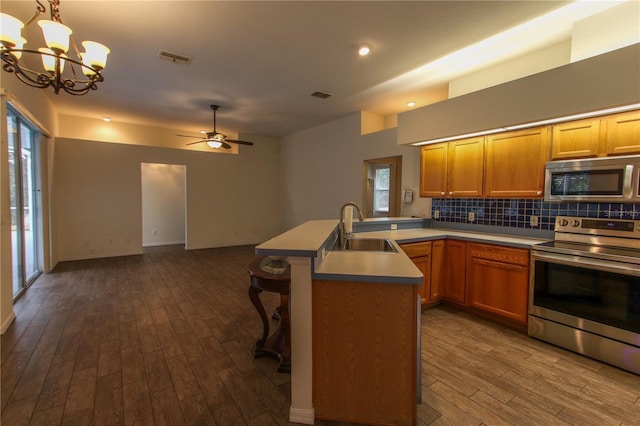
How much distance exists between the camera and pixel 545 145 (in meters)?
2.77

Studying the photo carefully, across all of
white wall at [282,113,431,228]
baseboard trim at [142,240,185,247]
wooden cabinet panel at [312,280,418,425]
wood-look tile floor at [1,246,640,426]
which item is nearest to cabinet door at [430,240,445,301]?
wood-look tile floor at [1,246,640,426]

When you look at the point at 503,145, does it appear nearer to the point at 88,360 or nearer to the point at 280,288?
the point at 280,288

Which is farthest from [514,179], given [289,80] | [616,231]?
[289,80]

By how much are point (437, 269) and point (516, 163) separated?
143cm

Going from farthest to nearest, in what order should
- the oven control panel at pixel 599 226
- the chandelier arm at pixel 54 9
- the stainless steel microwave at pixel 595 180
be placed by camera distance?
the oven control panel at pixel 599 226, the stainless steel microwave at pixel 595 180, the chandelier arm at pixel 54 9

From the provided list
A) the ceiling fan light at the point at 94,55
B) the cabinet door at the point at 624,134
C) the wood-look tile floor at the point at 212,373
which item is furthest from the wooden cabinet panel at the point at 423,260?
the ceiling fan light at the point at 94,55

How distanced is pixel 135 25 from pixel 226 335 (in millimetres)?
3148

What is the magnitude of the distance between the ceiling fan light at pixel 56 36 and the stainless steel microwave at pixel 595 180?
4.11 meters

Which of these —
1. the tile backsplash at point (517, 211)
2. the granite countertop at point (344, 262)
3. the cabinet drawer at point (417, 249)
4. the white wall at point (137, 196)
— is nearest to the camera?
the granite countertop at point (344, 262)

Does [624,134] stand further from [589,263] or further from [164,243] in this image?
[164,243]

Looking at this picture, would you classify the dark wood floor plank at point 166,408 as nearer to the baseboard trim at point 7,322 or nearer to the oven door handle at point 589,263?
the baseboard trim at point 7,322

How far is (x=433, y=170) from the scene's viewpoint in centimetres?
379

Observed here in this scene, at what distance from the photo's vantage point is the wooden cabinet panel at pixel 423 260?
10.1 feet

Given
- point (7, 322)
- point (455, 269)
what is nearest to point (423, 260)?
point (455, 269)
